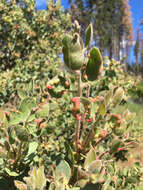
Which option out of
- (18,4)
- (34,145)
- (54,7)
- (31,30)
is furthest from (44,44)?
(34,145)

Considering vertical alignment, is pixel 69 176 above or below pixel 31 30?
below

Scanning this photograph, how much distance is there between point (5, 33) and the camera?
8.07 ft

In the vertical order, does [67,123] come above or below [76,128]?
below

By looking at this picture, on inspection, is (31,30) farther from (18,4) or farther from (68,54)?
(68,54)

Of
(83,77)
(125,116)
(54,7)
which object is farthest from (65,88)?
(54,7)

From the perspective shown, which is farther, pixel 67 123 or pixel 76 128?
pixel 67 123

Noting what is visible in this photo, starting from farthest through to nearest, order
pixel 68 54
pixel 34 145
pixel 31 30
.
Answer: pixel 31 30
pixel 34 145
pixel 68 54

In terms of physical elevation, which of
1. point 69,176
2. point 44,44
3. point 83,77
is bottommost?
point 69,176

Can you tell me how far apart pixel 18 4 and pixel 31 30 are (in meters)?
0.48

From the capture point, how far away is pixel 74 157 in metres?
0.61

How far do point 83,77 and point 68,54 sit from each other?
0.12 meters

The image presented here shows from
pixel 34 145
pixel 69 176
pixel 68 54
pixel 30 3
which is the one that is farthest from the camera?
pixel 30 3

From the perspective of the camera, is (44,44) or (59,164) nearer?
(59,164)

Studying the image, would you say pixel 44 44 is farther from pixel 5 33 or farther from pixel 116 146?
pixel 116 146
